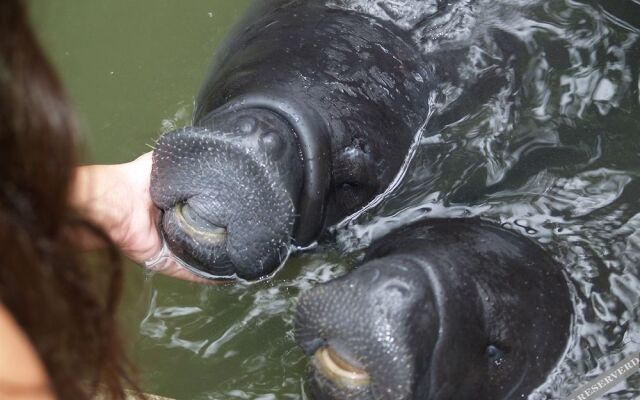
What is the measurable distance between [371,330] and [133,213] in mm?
1590

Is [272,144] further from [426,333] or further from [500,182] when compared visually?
[500,182]

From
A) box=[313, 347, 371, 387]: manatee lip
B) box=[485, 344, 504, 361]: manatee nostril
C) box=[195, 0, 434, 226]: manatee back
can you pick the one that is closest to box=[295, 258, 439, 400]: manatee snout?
box=[313, 347, 371, 387]: manatee lip

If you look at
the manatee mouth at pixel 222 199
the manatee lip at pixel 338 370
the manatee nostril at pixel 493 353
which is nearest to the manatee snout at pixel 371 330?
the manatee lip at pixel 338 370

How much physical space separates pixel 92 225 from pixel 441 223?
7.00ft

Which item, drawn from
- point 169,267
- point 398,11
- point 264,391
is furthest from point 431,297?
point 398,11

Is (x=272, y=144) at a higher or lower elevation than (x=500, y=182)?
higher

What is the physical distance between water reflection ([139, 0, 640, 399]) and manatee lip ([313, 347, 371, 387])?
0.91 metres

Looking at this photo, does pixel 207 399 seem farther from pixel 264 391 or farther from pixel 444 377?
pixel 444 377

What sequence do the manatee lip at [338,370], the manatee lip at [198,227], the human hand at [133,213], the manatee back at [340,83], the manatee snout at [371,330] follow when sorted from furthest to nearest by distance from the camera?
the human hand at [133,213] → the manatee back at [340,83] → the manatee lip at [198,227] → the manatee lip at [338,370] → the manatee snout at [371,330]

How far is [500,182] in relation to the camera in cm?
436

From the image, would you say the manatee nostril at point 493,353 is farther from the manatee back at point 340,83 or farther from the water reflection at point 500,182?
the manatee back at point 340,83

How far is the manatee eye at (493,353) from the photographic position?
319 cm

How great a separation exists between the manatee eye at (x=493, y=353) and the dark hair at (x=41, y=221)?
5.21 feet

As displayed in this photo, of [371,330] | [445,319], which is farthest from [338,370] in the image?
[445,319]
